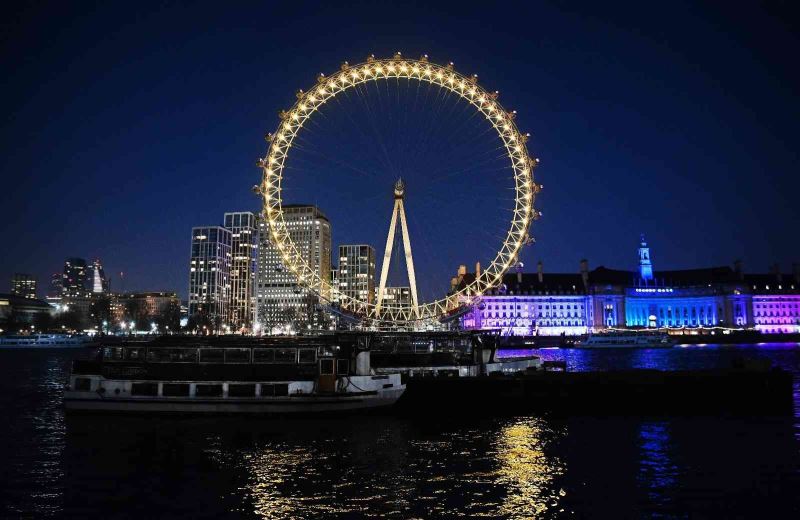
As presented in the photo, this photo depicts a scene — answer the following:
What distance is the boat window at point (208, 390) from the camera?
38625 millimetres

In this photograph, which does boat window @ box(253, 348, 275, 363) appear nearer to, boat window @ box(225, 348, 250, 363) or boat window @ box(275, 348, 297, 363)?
boat window @ box(275, 348, 297, 363)

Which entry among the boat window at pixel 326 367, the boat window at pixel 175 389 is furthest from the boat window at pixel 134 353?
the boat window at pixel 326 367

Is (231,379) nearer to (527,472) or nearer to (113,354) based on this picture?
(113,354)

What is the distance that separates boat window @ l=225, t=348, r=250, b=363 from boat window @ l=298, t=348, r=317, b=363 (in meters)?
3.33

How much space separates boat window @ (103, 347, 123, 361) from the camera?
133ft

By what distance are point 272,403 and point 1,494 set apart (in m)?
17.1

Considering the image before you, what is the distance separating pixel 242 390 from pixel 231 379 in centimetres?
123

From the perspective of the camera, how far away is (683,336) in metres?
194

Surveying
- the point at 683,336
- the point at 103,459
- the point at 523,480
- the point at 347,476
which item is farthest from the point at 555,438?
the point at 683,336

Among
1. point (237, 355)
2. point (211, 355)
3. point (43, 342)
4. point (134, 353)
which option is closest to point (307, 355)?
point (237, 355)

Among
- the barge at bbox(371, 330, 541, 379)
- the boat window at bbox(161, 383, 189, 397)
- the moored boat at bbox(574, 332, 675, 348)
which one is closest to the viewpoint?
the boat window at bbox(161, 383, 189, 397)

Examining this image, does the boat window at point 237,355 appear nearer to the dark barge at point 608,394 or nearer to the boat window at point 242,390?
the boat window at point 242,390

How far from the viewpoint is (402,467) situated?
25.4 meters

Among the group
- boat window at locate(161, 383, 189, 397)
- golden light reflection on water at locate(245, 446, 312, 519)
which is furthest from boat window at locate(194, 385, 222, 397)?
golden light reflection on water at locate(245, 446, 312, 519)
